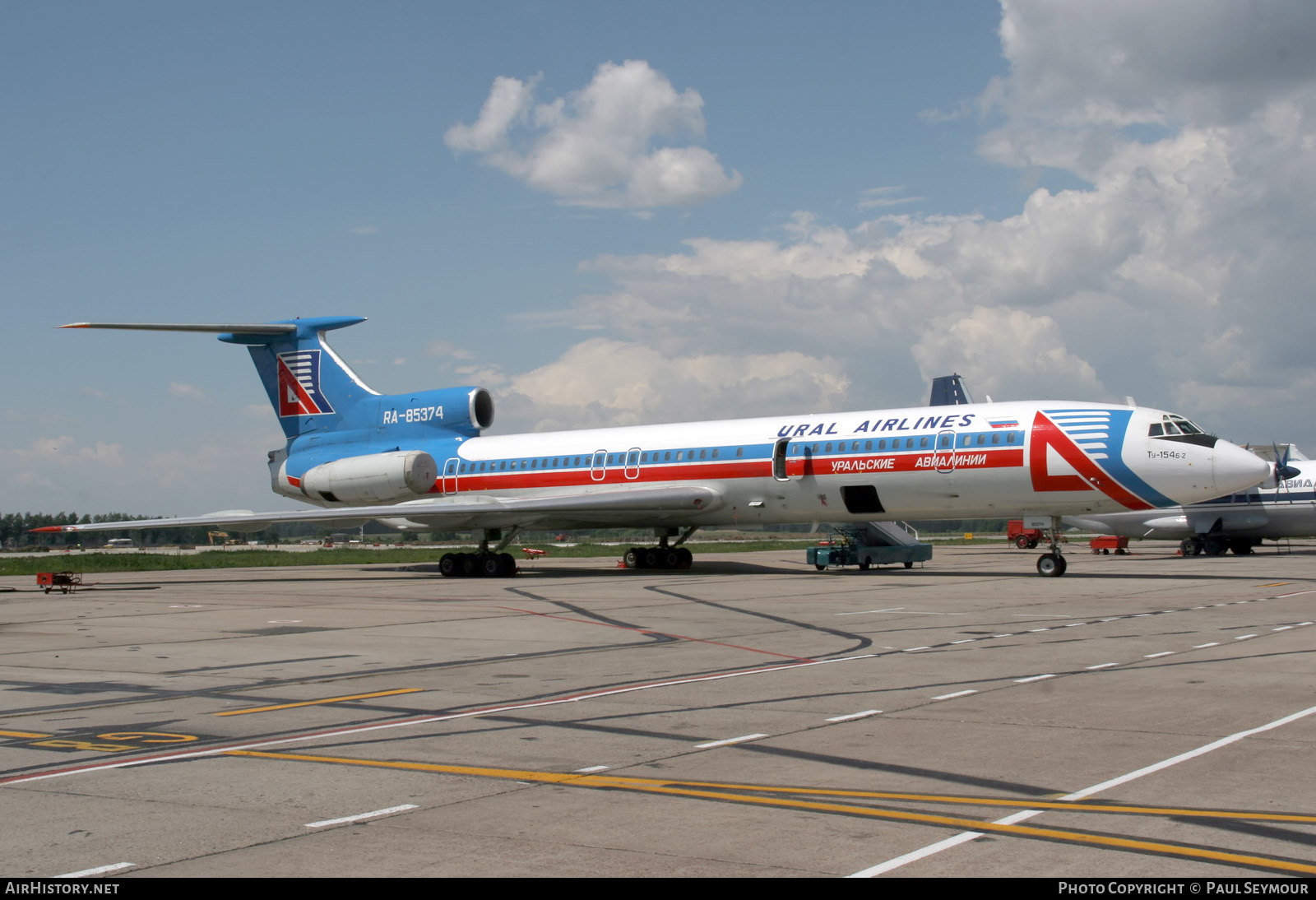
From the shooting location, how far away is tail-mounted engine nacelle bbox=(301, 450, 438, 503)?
37.7 m

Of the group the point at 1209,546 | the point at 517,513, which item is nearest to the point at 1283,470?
the point at 1209,546

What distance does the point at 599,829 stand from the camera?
6.38 metres

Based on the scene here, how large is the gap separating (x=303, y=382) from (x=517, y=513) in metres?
11.6

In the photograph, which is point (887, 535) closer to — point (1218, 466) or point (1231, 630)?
point (1218, 466)

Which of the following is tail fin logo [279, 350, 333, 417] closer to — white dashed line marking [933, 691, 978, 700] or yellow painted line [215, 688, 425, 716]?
yellow painted line [215, 688, 425, 716]

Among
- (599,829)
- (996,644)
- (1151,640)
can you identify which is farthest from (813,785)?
(1151,640)

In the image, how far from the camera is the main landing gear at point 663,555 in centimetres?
3688

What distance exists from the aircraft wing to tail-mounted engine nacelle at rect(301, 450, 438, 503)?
7.31ft

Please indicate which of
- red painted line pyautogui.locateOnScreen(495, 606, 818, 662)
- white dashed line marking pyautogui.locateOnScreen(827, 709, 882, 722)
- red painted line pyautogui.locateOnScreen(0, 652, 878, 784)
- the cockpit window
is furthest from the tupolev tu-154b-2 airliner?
white dashed line marking pyautogui.locateOnScreen(827, 709, 882, 722)

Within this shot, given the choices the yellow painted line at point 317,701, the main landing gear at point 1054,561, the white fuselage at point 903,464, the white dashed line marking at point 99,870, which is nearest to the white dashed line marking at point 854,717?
the yellow painted line at point 317,701

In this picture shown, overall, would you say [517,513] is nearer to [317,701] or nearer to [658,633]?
[658,633]

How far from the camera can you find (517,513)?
34.2 metres

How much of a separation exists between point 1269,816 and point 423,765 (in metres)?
5.37

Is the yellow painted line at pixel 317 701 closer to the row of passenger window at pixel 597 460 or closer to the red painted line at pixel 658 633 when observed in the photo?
the red painted line at pixel 658 633
